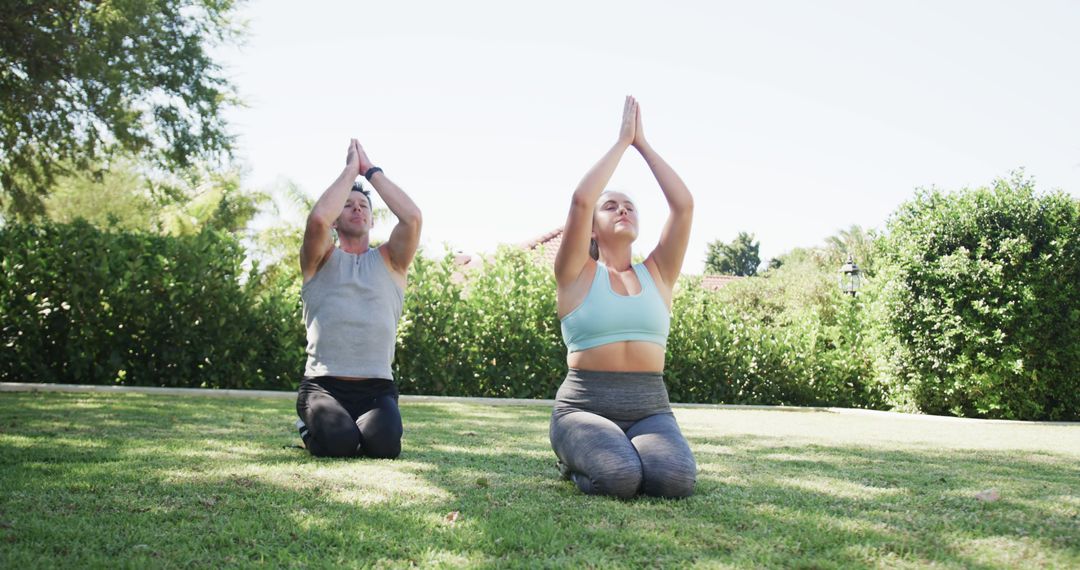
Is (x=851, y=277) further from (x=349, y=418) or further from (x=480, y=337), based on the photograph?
(x=349, y=418)

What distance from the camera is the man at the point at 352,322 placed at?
4801mm

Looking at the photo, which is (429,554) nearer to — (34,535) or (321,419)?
(34,535)

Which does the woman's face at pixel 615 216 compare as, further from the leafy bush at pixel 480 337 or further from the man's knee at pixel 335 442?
the leafy bush at pixel 480 337

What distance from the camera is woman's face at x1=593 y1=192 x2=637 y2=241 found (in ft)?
14.6

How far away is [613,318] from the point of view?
4.18 meters

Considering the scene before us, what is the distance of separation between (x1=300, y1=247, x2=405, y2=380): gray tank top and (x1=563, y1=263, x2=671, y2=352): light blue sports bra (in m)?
1.35

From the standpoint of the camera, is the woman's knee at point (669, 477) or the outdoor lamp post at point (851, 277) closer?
the woman's knee at point (669, 477)

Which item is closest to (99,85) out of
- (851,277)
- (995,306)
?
(995,306)

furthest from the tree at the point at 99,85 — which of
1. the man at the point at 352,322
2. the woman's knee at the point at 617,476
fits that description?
the woman's knee at the point at 617,476

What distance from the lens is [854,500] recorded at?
377 cm

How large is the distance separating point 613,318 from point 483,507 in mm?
1240

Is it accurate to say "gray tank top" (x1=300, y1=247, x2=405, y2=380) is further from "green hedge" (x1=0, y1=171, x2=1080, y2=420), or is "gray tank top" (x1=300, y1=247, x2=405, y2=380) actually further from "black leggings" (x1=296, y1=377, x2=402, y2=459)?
"green hedge" (x1=0, y1=171, x2=1080, y2=420)

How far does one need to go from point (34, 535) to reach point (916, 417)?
396 inches

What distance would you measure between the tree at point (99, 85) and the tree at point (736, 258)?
59029 millimetres
